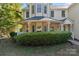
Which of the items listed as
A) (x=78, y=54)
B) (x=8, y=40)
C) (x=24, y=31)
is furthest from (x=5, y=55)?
(x=78, y=54)

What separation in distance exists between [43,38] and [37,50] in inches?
8.2

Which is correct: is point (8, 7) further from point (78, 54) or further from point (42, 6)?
point (78, 54)

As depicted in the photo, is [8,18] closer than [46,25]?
No

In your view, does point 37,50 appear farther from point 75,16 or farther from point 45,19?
point 75,16

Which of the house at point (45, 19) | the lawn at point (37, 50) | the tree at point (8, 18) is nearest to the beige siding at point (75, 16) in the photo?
the house at point (45, 19)

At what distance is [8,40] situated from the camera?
11.5 ft

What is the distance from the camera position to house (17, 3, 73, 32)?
345 centimetres

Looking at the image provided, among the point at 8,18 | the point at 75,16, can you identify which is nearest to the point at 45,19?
the point at 75,16

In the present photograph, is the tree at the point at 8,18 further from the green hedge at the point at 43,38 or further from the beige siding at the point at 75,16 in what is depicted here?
the beige siding at the point at 75,16

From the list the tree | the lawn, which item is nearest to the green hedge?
the lawn

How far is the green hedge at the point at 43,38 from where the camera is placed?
3.46 m

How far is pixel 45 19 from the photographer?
3463 millimetres

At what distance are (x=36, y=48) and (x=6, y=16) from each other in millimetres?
706

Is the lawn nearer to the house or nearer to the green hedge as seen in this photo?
the green hedge
